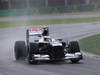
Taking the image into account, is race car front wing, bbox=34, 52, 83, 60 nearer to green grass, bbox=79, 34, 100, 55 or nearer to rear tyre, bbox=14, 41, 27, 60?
rear tyre, bbox=14, 41, 27, 60

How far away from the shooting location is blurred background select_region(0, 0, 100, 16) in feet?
178

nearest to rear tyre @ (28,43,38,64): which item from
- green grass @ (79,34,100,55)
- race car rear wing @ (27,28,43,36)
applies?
race car rear wing @ (27,28,43,36)

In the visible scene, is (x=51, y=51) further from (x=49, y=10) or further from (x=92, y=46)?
(x=49, y=10)

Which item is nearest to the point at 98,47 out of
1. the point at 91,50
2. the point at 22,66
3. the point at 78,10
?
the point at 91,50

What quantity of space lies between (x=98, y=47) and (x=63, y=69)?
255 inches

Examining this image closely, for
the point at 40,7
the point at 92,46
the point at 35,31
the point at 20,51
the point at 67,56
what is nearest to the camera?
the point at 67,56

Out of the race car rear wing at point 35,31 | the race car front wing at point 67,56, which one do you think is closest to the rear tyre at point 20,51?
the race car rear wing at point 35,31

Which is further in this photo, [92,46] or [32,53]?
[92,46]

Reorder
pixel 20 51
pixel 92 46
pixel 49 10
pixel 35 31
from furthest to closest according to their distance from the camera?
1. pixel 49 10
2. pixel 92 46
3. pixel 35 31
4. pixel 20 51

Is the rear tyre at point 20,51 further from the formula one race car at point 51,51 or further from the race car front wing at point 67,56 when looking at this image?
the race car front wing at point 67,56

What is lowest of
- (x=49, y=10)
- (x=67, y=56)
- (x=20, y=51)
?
(x=67, y=56)

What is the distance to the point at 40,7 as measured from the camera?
2389 inches

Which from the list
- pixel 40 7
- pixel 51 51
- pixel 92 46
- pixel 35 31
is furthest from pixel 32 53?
pixel 40 7

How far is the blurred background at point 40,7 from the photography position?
178 ft
